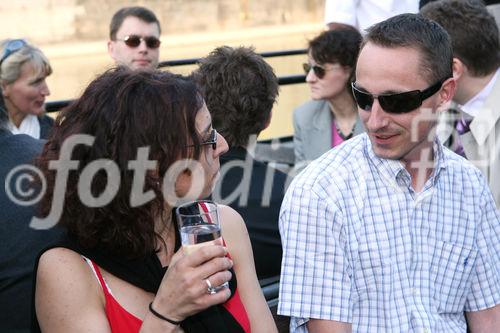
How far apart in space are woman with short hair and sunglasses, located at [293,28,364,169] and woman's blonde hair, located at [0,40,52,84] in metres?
1.77

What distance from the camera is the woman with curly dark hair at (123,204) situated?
77.7 inches

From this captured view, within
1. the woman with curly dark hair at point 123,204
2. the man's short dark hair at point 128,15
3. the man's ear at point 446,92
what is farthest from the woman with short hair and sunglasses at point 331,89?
the woman with curly dark hair at point 123,204

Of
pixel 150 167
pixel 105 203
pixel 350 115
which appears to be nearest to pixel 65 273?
pixel 105 203

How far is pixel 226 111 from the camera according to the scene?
3252 millimetres

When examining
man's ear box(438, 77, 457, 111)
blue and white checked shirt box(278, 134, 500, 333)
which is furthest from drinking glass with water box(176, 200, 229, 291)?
man's ear box(438, 77, 457, 111)

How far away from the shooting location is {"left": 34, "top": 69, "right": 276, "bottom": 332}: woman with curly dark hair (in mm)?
1975

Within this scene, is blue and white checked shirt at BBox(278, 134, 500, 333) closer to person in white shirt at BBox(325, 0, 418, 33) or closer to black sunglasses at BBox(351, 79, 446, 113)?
black sunglasses at BBox(351, 79, 446, 113)

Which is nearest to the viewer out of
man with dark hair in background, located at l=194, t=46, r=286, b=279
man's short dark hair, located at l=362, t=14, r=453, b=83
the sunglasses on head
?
man's short dark hair, located at l=362, t=14, r=453, b=83

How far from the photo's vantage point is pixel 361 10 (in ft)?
17.7

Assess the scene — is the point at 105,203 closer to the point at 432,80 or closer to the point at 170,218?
the point at 170,218

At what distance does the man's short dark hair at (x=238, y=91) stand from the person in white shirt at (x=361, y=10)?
193cm

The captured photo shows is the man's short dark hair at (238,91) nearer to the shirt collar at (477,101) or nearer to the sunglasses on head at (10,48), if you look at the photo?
the shirt collar at (477,101)

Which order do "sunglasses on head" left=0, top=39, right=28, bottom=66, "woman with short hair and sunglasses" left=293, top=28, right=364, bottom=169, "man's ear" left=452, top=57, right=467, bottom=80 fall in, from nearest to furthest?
1. "man's ear" left=452, top=57, right=467, bottom=80
2. "woman with short hair and sunglasses" left=293, top=28, right=364, bottom=169
3. "sunglasses on head" left=0, top=39, right=28, bottom=66

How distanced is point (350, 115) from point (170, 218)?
264 cm
